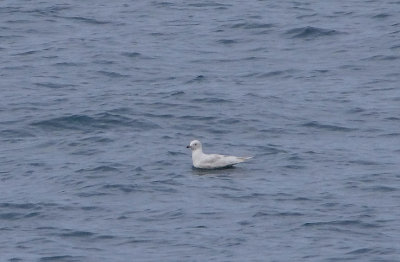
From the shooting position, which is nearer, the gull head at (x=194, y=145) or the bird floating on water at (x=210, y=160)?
the bird floating on water at (x=210, y=160)

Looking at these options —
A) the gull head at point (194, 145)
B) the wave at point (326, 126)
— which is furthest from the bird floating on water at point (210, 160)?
the wave at point (326, 126)

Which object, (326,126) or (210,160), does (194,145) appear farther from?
(326,126)

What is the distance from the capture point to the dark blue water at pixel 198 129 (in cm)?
1991

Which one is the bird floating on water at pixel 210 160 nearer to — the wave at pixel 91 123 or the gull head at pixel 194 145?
the gull head at pixel 194 145

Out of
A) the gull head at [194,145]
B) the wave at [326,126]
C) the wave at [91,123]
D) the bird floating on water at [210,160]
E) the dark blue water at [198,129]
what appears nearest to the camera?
the dark blue water at [198,129]

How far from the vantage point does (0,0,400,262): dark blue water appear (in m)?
19.9

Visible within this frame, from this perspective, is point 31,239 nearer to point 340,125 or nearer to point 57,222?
point 57,222

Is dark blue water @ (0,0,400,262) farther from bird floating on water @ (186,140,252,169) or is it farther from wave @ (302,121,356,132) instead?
bird floating on water @ (186,140,252,169)

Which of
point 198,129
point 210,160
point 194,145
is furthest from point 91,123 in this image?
point 210,160

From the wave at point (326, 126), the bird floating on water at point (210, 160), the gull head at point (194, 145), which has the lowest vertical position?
the wave at point (326, 126)

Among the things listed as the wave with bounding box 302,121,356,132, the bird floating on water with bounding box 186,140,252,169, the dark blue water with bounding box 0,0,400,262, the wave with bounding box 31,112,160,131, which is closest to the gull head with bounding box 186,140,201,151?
the bird floating on water with bounding box 186,140,252,169

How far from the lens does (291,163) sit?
77.9 feet

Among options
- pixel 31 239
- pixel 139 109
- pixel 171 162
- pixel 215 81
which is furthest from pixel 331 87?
pixel 31 239

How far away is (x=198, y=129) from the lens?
26.3m
